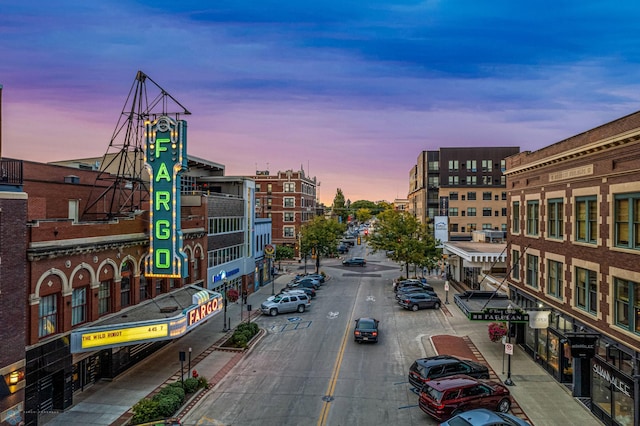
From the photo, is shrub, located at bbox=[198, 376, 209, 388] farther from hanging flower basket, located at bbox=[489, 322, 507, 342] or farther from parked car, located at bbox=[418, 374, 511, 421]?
hanging flower basket, located at bbox=[489, 322, 507, 342]

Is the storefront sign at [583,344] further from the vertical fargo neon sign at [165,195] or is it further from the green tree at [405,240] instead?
the green tree at [405,240]

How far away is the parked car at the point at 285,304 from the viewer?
3800 cm

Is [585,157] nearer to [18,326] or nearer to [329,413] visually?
[329,413]

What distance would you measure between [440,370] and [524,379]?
17.8 feet

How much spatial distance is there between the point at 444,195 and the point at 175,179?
66176mm

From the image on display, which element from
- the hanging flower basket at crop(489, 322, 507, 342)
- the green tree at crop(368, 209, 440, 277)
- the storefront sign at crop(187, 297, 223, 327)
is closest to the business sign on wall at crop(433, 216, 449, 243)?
the green tree at crop(368, 209, 440, 277)

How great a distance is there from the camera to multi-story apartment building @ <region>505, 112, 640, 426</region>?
16672 millimetres

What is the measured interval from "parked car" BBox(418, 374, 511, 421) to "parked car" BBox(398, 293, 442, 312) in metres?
20.8

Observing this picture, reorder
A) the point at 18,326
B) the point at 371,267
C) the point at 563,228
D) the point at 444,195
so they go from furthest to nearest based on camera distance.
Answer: the point at 444,195, the point at 371,267, the point at 563,228, the point at 18,326

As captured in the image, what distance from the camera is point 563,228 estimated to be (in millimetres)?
22562

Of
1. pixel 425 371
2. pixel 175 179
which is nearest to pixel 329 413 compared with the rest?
pixel 425 371

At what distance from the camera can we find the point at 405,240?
183 feet

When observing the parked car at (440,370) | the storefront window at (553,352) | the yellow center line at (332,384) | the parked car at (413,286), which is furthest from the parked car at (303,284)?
the storefront window at (553,352)

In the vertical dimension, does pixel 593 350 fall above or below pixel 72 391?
above
